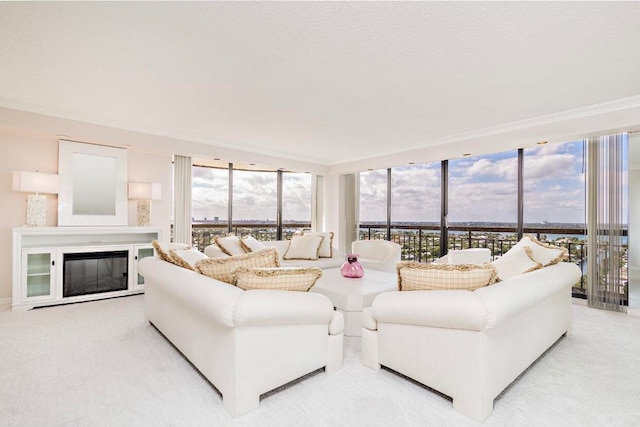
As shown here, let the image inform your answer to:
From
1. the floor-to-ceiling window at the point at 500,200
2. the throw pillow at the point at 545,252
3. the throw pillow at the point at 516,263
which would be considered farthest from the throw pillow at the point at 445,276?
the floor-to-ceiling window at the point at 500,200

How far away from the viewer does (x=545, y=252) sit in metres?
2.82

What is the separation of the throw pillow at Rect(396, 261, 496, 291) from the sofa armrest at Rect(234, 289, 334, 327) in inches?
21.0

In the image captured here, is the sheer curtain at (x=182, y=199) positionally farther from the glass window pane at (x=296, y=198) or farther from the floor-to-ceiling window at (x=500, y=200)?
the floor-to-ceiling window at (x=500, y=200)

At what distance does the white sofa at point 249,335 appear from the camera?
5.56 ft

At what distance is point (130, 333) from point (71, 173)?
2.63 m

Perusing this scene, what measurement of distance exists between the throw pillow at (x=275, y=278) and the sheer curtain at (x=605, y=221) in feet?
12.6

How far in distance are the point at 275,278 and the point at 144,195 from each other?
3593 mm

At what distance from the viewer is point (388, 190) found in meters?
6.64

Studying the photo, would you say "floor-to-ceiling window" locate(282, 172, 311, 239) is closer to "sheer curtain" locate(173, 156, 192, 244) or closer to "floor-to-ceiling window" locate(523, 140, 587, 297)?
"sheer curtain" locate(173, 156, 192, 244)

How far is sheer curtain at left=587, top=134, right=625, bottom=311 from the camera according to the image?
148 inches

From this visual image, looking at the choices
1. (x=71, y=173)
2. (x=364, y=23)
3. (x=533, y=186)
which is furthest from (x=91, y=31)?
(x=533, y=186)

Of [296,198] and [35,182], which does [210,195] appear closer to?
[296,198]

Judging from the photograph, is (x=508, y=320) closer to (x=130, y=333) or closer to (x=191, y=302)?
(x=191, y=302)

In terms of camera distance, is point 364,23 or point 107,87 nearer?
point 364,23
